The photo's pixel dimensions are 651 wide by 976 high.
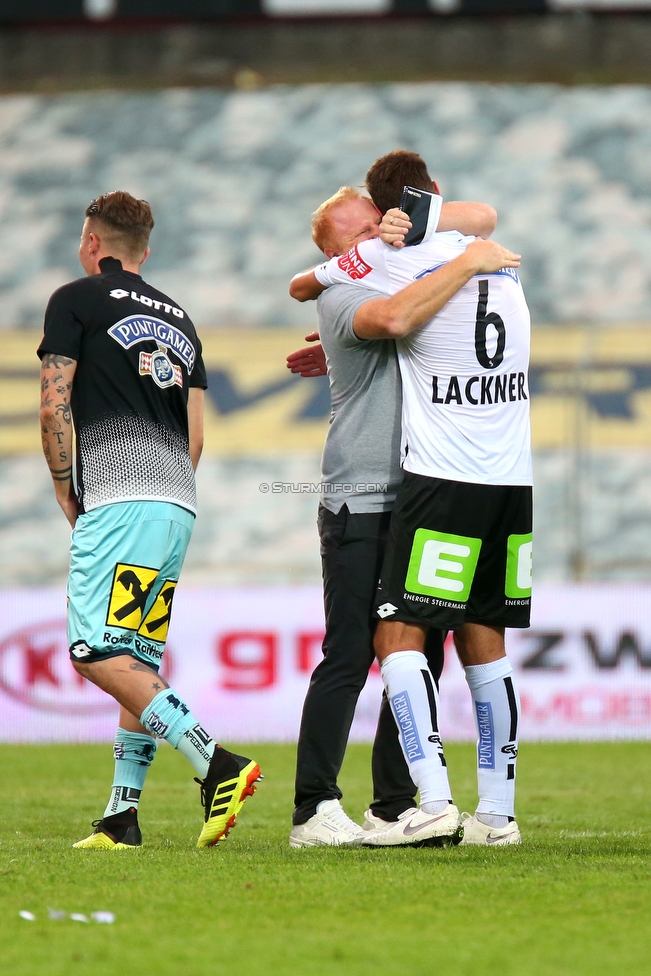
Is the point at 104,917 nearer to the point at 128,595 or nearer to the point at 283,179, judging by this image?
the point at 128,595

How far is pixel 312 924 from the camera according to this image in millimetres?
2396

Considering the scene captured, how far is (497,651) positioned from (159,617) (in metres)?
0.92

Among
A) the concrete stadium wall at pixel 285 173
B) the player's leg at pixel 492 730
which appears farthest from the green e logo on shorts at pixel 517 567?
the concrete stadium wall at pixel 285 173

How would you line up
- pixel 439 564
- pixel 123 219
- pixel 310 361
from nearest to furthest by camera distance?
1. pixel 439 564
2. pixel 123 219
3. pixel 310 361

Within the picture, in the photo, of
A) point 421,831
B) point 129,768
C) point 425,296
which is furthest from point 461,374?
point 129,768

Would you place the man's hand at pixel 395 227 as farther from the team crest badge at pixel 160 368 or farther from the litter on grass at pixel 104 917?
the litter on grass at pixel 104 917

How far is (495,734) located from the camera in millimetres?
3523

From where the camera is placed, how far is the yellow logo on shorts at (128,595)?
3477mm

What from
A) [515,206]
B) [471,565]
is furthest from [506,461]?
[515,206]

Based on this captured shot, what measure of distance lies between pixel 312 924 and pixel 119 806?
1273 millimetres

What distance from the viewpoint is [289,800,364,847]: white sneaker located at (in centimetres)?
342

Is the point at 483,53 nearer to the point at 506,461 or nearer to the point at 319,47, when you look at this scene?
the point at 319,47

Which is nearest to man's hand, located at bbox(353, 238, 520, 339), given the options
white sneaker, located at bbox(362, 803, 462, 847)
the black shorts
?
the black shorts

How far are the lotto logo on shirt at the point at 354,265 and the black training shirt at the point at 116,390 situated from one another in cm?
56
